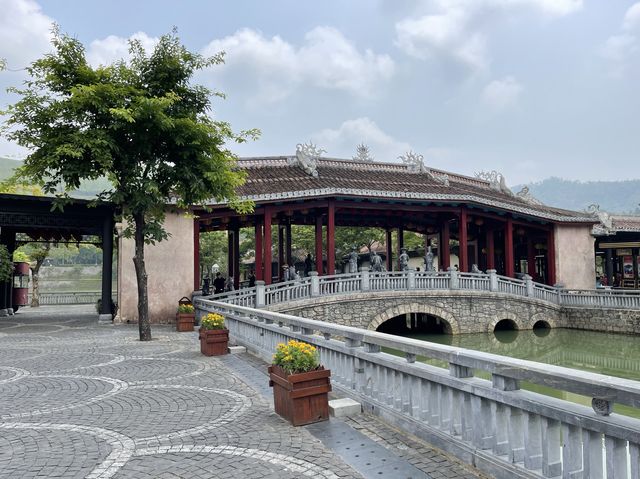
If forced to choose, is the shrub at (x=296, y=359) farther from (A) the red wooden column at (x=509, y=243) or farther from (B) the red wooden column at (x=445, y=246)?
(A) the red wooden column at (x=509, y=243)

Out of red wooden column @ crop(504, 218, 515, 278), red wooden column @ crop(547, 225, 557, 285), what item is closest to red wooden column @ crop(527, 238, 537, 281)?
red wooden column @ crop(547, 225, 557, 285)

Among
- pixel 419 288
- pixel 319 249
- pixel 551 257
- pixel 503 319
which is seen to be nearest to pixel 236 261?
pixel 319 249

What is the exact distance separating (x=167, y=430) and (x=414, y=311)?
47.2 ft

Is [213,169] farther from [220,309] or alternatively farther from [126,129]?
[220,309]

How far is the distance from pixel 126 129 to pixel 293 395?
31.0 ft

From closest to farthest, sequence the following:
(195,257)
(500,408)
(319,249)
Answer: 1. (500,408)
2. (195,257)
3. (319,249)

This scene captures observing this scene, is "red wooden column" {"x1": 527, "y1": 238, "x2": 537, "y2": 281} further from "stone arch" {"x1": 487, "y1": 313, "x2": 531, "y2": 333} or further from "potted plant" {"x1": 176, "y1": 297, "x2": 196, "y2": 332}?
"potted plant" {"x1": 176, "y1": 297, "x2": 196, "y2": 332}

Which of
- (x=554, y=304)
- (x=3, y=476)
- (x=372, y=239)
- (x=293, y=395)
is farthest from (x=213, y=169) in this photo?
(x=372, y=239)

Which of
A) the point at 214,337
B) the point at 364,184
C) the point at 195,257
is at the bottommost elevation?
the point at 214,337

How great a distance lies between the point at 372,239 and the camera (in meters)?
34.7

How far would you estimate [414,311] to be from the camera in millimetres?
18297

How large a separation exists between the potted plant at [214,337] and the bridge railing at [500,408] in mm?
4626

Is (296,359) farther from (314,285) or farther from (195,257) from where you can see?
(195,257)

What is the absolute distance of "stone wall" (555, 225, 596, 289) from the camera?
23.5m
